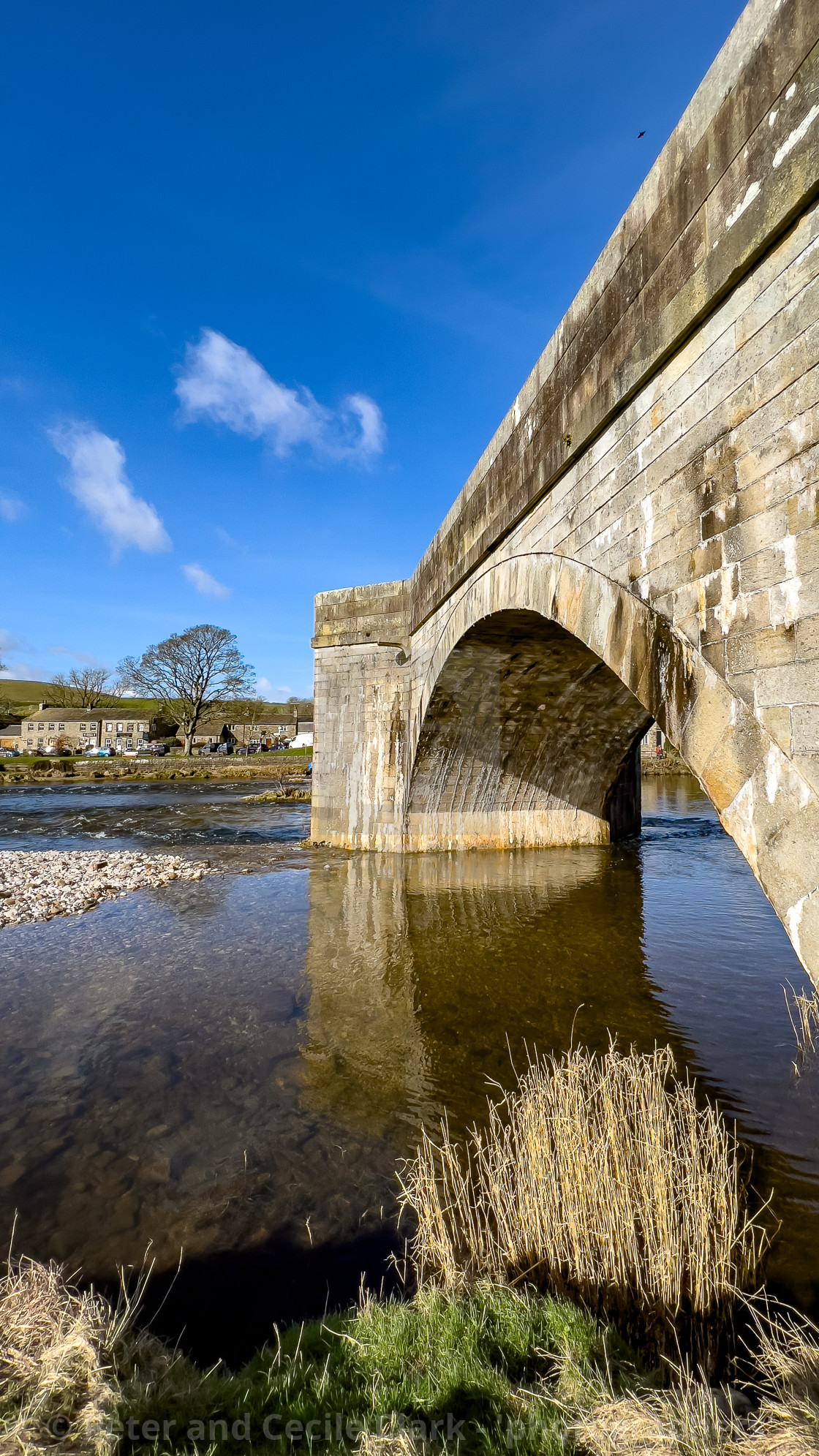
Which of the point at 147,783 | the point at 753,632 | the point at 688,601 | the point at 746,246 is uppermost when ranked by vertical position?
the point at 746,246

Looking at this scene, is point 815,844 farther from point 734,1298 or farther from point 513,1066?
point 513,1066

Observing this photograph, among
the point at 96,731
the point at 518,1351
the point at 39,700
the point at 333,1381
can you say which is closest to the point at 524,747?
the point at 518,1351

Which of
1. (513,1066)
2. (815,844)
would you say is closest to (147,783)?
(513,1066)

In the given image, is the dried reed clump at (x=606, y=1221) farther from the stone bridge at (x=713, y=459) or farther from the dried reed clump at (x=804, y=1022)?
the dried reed clump at (x=804, y=1022)

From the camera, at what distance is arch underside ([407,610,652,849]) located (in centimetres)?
1094

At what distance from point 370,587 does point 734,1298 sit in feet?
45.0

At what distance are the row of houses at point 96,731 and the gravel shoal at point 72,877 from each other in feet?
182

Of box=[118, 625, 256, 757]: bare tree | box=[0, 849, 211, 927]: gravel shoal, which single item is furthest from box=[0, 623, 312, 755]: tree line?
box=[0, 849, 211, 927]: gravel shoal

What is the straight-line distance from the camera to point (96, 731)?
7300 centimetres

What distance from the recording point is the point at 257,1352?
2607 mm

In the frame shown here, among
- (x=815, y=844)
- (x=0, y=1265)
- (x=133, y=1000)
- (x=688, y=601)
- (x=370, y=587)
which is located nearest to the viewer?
(x=815, y=844)

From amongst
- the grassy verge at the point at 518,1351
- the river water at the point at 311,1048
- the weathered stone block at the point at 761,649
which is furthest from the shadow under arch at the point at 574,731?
the river water at the point at 311,1048

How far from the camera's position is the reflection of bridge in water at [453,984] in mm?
4938

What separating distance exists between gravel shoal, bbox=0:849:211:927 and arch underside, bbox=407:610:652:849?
513 cm
